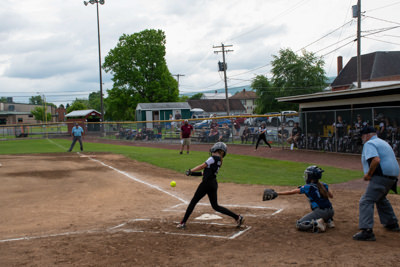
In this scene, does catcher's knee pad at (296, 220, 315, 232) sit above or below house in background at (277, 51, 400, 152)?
below

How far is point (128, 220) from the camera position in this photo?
7801 millimetres

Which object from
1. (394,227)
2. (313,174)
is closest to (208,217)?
(313,174)

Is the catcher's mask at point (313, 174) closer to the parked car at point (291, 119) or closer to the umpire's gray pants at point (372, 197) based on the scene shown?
the umpire's gray pants at point (372, 197)

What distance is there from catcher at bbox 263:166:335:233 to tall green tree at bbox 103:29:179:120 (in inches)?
2016

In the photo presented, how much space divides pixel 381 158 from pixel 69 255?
5364 mm

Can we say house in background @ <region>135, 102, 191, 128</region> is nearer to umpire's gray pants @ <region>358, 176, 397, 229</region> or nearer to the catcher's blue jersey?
the catcher's blue jersey

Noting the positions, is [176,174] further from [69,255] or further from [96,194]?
[69,255]

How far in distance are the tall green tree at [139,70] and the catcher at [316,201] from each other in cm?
5120

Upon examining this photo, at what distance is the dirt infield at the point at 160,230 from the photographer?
210 inches

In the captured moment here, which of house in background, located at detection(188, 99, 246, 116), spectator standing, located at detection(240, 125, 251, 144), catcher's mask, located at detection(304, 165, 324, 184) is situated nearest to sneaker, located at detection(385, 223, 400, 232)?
catcher's mask, located at detection(304, 165, 324, 184)

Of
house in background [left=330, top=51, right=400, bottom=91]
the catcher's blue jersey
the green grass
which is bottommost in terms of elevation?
the green grass

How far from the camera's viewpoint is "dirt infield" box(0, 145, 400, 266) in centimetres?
534

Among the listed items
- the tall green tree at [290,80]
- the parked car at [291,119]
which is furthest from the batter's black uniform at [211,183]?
the tall green tree at [290,80]

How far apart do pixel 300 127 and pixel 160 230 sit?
1665 cm
